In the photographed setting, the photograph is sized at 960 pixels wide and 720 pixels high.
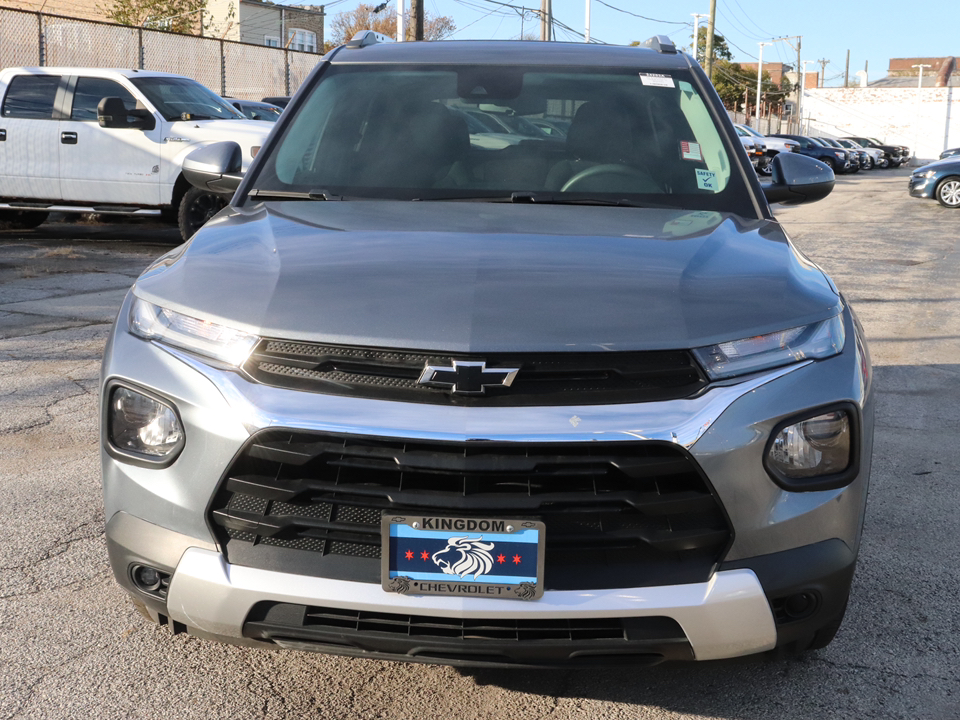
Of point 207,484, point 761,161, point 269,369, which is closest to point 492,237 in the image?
point 269,369

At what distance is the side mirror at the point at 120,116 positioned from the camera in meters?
10.9

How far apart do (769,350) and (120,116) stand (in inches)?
402

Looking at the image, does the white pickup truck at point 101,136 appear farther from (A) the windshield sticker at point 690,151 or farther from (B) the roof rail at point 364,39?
(A) the windshield sticker at point 690,151

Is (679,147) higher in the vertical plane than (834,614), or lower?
higher

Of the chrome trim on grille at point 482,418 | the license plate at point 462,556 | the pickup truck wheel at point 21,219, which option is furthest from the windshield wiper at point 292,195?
the pickup truck wheel at point 21,219

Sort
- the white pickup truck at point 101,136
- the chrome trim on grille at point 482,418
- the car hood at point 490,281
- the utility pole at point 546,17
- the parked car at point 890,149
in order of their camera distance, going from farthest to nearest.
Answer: the parked car at point 890,149 → the utility pole at point 546,17 → the white pickup truck at point 101,136 → the car hood at point 490,281 → the chrome trim on grille at point 482,418

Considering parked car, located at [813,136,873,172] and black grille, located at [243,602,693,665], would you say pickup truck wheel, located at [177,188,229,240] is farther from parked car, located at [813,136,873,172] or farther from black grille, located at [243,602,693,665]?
parked car, located at [813,136,873,172]

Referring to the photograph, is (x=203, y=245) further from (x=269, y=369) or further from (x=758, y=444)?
(x=758, y=444)

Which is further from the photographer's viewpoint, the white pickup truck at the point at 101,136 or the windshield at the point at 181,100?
the windshield at the point at 181,100

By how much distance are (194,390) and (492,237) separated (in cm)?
90

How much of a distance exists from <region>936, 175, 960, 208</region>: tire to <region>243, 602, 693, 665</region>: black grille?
23.6 m

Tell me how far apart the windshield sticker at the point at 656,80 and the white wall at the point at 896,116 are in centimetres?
7312

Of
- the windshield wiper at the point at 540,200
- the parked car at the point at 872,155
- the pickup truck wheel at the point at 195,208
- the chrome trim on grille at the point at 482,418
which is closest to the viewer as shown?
the chrome trim on grille at the point at 482,418

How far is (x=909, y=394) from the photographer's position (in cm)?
587
